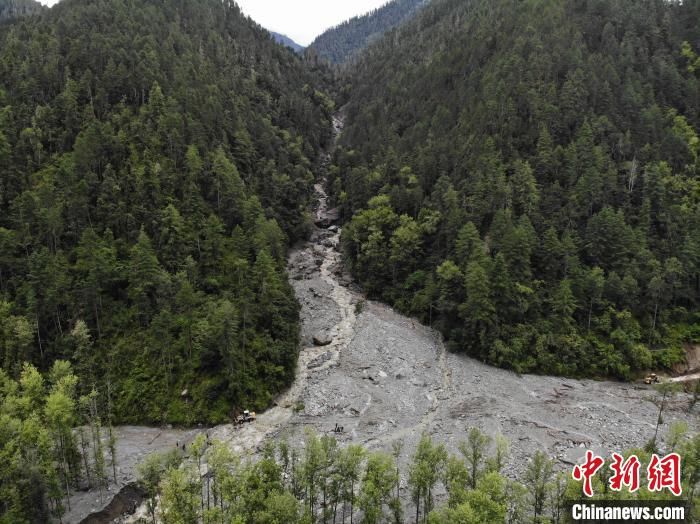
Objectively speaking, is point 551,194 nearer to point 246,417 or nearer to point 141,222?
point 246,417

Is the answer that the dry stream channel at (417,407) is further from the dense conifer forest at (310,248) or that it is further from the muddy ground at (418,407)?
the dense conifer forest at (310,248)

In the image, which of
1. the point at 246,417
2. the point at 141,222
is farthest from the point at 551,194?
the point at 141,222

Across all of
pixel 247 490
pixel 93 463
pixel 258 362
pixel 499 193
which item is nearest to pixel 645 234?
pixel 499 193

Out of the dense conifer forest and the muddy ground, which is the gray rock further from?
the dense conifer forest

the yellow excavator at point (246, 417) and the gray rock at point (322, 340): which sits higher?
the gray rock at point (322, 340)

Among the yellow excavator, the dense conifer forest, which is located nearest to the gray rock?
the dense conifer forest

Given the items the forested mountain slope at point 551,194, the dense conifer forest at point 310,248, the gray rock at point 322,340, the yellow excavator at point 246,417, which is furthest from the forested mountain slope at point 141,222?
the forested mountain slope at point 551,194

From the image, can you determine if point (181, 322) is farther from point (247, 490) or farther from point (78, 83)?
point (78, 83)
